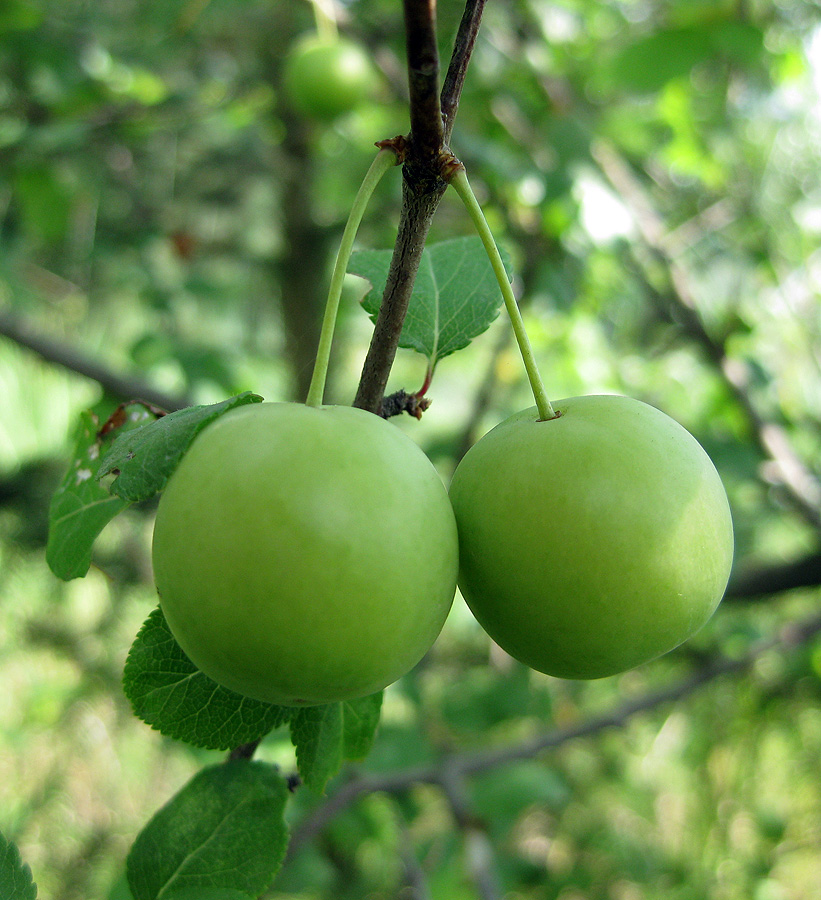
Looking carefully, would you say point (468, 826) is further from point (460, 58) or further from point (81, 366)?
point (460, 58)

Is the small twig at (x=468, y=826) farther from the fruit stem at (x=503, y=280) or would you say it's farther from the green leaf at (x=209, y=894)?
the fruit stem at (x=503, y=280)

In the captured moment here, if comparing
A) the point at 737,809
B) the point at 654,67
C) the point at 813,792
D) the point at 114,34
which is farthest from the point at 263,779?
the point at 114,34

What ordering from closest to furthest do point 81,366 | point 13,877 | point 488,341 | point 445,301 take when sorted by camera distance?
point 13,877 → point 445,301 → point 81,366 → point 488,341

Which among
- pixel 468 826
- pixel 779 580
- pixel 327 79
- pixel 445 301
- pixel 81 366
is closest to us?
pixel 445 301

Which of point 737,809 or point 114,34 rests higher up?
point 114,34

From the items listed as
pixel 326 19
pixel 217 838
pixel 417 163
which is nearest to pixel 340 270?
pixel 417 163

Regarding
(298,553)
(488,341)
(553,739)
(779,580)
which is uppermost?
(298,553)

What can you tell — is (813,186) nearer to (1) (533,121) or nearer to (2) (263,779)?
(1) (533,121)
